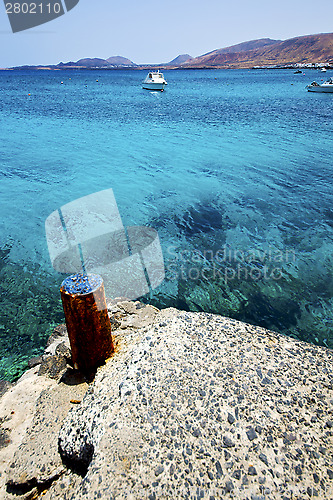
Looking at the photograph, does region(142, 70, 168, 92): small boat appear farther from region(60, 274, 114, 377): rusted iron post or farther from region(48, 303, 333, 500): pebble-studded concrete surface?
region(48, 303, 333, 500): pebble-studded concrete surface

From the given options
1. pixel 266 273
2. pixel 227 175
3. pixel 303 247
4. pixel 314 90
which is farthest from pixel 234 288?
pixel 314 90

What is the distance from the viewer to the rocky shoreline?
2.53m

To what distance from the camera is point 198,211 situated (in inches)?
456

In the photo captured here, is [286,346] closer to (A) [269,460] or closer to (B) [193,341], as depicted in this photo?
(B) [193,341]

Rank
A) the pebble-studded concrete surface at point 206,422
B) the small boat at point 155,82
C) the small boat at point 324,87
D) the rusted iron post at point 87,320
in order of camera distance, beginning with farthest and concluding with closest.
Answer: the small boat at point 155,82
the small boat at point 324,87
the rusted iron post at point 87,320
the pebble-studded concrete surface at point 206,422

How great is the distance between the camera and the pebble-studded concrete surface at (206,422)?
2.51 meters

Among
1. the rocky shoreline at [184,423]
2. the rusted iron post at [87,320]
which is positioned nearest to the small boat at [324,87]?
the rocky shoreline at [184,423]

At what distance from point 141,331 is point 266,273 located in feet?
15.1

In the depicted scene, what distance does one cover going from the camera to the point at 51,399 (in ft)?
13.4

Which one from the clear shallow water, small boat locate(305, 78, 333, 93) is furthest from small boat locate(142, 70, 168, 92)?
the clear shallow water

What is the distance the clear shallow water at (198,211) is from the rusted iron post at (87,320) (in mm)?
2396

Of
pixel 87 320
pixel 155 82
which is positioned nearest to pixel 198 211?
pixel 87 320

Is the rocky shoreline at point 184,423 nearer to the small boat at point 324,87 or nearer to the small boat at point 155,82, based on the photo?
the small boat at point 324,87

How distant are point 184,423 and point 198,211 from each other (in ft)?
30.5
